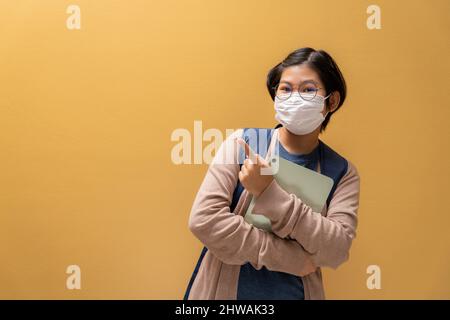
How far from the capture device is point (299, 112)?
1.28 metres

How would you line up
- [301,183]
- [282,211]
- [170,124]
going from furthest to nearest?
[170,124], [301,183], [282,211]

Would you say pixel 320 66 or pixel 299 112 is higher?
pixel 320 66

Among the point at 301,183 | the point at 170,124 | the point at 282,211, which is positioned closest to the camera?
the point at 282,211

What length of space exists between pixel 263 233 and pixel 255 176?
0.16 m

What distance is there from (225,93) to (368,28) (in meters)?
0.59

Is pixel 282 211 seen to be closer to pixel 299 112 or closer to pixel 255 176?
pixel 255 176

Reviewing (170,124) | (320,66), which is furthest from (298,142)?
(170,124)

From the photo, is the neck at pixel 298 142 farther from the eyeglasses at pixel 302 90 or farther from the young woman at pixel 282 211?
the eyeglasses at pixel 302 90

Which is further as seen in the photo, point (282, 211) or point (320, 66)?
point (320, 66)

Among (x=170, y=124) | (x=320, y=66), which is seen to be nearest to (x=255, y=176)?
(x=320, y=66)

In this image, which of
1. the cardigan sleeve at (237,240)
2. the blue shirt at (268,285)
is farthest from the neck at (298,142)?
the blue shirt at (268,285)

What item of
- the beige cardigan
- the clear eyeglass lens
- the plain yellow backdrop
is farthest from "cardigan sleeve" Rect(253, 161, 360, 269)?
the plain yellow backdrop

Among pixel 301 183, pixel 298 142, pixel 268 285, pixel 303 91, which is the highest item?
pixel 303 91

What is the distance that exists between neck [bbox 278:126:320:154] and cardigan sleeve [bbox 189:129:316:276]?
0.24 metres
